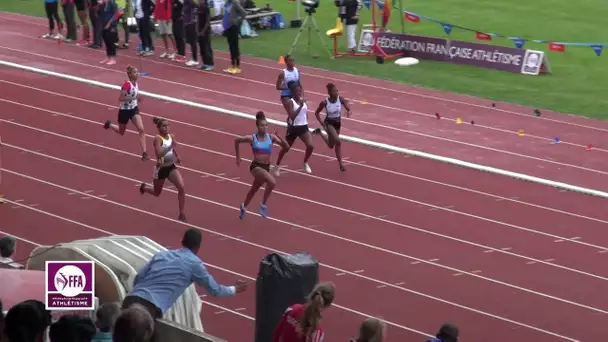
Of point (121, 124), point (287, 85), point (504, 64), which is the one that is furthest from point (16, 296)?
point (504, 64)

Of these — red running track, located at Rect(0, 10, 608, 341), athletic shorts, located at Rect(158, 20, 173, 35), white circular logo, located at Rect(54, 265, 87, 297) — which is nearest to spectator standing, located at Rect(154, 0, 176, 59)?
athletic shorts, located at Rect(158, 20, 173, 35)

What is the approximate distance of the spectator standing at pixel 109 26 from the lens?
26531 millimetres

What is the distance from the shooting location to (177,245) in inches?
608

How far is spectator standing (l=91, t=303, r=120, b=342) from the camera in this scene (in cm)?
792

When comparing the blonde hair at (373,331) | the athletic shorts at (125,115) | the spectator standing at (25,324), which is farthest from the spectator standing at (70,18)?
the spectator standing at (25,324)

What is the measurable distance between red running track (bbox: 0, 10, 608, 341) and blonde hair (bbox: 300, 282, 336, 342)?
13.1ft

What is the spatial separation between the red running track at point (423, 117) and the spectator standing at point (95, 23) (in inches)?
16.3

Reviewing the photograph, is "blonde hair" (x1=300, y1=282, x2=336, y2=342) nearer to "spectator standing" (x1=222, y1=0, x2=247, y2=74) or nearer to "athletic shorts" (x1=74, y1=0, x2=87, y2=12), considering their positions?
"spectator standing" (x1=222, y1=0, x2=247, y2=74)

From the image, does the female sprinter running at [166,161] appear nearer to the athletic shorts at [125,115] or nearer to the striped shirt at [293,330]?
the athletic shorts at [125,115]

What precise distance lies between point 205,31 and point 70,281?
1770 centimetres

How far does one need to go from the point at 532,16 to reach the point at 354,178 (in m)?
15.0

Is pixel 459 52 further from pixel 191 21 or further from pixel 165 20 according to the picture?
pixel 165 20

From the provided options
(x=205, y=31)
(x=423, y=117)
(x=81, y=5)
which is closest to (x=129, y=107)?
(x=423, y=117)

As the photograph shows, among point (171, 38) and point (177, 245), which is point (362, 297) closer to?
point (177, 245)
